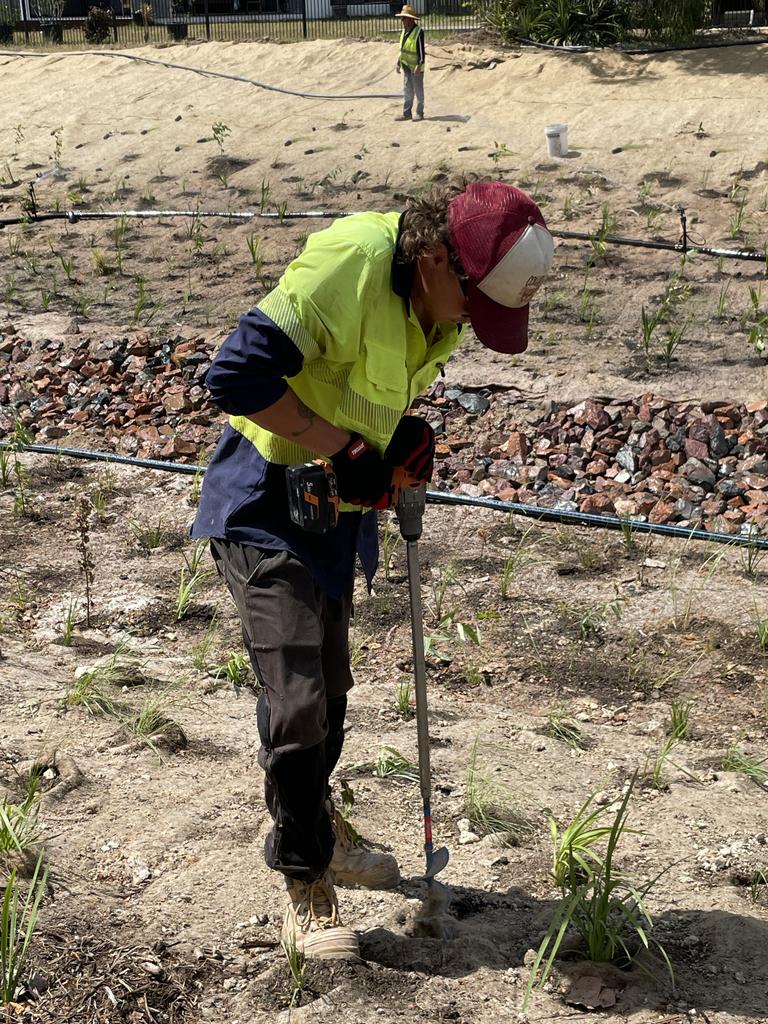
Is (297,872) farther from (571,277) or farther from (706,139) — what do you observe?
(706,139)

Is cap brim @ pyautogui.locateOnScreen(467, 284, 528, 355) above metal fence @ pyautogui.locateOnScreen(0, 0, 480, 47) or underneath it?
underneath

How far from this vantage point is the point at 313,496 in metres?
2.80

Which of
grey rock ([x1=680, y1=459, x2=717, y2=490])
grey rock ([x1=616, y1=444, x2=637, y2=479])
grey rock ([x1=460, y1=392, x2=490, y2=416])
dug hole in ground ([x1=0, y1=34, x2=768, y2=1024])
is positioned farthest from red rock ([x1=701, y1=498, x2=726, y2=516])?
grey rock ([x1=460, y1=392, x2=490, y2=416])

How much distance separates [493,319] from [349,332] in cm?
33

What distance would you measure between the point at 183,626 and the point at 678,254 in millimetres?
5609

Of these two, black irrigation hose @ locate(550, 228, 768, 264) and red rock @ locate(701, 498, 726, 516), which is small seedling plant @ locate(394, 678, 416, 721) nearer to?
red rock @ locate(701, 498, 726, 516)

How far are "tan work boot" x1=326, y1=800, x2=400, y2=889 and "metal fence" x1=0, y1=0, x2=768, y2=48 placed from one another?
53.4ft

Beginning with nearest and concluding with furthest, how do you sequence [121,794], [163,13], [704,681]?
[121,794] → [704,681] → [163,13]

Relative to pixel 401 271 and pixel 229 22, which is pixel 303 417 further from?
pixel 229 22

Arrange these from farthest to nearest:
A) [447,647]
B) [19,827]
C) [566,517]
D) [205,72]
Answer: [205,72], [566,517], [447,647], [19,827]

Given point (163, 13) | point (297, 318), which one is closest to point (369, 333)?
point (297, 318)

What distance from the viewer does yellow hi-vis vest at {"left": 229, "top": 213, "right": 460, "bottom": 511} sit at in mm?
2781

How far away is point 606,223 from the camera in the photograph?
10.0 meters

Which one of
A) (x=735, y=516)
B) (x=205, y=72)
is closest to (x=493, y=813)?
(x=735, y=516)
